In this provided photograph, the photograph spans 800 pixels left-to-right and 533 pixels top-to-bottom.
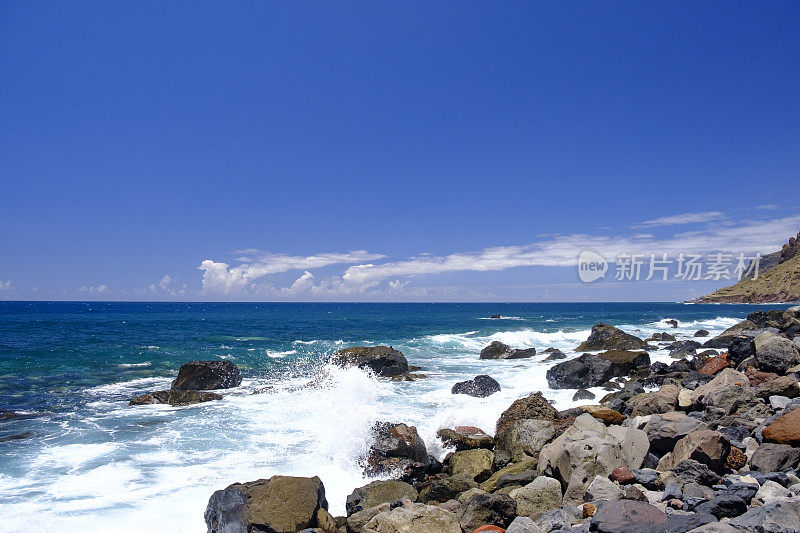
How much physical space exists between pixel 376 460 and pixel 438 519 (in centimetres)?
335

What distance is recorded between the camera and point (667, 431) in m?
6.74

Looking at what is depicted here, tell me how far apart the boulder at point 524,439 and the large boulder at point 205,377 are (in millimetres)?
11787

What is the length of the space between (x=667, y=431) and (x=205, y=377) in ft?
49.6

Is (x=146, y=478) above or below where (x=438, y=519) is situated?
below

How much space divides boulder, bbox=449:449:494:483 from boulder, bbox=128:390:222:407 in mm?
9767

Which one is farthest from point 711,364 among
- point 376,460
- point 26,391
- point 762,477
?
point 26,391

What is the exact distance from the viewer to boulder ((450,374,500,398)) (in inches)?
606

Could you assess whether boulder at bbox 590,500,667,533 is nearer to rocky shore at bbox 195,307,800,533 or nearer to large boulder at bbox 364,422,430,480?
rocky shore at bbox 195,307,800,533

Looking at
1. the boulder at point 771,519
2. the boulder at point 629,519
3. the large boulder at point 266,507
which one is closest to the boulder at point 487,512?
the boulder at point 629,519

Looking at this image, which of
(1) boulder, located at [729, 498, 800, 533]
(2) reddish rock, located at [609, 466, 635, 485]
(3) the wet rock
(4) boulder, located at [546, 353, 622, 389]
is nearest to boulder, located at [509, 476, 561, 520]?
(2) reddish rock, located at [609, 466, 635, 485]

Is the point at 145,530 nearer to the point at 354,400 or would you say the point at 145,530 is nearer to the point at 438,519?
the point at 438,519

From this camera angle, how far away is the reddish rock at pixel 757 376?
32.8 ft

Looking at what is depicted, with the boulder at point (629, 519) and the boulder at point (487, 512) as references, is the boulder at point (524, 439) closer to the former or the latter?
the boulder at point (487, 512)

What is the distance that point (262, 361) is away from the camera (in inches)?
1012
